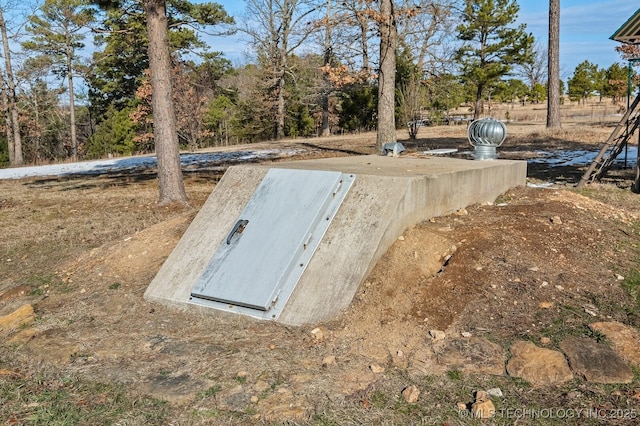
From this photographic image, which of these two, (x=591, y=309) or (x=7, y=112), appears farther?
(x=7, y=112)

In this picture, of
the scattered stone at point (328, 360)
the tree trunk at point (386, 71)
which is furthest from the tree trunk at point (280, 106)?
the scattered stone at point (328, 360)

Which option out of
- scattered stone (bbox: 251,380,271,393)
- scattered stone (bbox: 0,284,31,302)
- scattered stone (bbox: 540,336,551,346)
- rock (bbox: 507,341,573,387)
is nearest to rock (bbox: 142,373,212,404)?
scattered stone (bbox: 251,380,271,393)

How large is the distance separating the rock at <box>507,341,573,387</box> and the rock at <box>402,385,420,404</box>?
21.2 inches

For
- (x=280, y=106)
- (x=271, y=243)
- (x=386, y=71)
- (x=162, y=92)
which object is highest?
(x=280, y=106)

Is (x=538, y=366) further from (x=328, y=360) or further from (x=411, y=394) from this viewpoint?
(x=328, y=360)

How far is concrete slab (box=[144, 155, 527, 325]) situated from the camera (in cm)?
359

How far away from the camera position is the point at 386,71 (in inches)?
463

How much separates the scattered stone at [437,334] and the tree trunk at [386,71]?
848cm

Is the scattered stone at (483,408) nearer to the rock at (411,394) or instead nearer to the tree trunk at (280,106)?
the rock at (411,394)

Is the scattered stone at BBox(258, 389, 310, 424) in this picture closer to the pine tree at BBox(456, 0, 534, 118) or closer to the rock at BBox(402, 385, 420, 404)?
the rock at BBox(402, 385, 420, 404)

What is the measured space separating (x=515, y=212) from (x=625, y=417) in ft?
9.69

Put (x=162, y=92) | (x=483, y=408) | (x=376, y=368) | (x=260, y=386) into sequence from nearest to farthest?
(x=483, y=408), (x=260, y=386), (x=376, y=368), (x=162, y=92)

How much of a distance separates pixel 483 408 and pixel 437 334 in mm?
739

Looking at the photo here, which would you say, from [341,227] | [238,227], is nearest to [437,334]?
[341,227]
